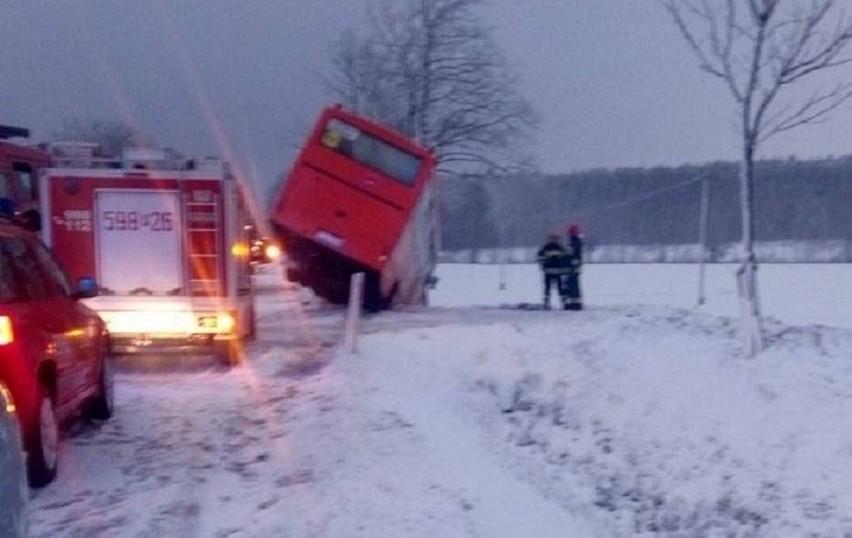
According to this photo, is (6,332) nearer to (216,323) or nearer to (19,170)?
(216,323)

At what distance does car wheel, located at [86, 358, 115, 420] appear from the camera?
38.0ft

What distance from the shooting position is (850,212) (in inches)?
3438

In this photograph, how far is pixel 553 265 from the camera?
973 inches

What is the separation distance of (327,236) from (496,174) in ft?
71.8

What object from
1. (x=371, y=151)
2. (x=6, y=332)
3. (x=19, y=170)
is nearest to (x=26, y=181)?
(x=19, y=170)

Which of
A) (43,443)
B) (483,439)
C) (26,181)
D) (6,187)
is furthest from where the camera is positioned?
(26,181)

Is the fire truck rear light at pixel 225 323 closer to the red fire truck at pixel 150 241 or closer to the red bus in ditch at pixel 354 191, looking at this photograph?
the red fire truck at pixel 150 241

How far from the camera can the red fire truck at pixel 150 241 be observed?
576 inches

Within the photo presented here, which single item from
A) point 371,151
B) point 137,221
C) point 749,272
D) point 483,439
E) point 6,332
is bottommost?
point 483,439

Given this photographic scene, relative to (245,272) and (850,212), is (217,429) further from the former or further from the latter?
(850,212)

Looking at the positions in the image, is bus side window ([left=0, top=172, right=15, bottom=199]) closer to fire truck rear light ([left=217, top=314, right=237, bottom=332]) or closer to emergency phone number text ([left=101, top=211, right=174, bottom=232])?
emergency phone number text ([left=101, top=211, right=174, bottom=232])

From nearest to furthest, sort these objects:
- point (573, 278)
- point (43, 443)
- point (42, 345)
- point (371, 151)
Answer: point (43, 443) → point (42, 345) → point (371, 151) → point (573, 278)

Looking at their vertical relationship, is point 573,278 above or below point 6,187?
below

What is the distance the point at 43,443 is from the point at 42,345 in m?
0.71
